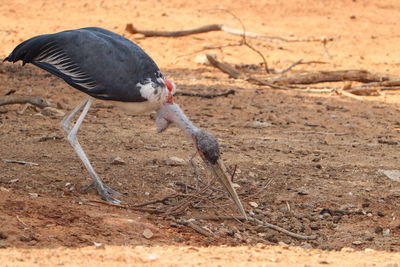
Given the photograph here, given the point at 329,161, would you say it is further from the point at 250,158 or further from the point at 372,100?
the point at 372,100

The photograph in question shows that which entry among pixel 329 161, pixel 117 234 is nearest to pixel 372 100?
pixel 329 161

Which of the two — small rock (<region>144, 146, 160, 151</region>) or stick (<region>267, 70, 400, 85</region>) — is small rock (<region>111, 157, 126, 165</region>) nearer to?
small rock (<region>144, 146, 160, 151</region>)

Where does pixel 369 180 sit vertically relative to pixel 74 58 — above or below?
below

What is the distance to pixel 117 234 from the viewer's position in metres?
5.00

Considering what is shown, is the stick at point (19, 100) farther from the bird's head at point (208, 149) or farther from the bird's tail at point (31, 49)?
the bird's head at point (208, 149)

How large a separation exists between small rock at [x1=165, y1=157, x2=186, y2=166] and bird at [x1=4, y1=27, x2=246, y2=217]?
35.5 inches

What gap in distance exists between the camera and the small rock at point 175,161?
6.73m

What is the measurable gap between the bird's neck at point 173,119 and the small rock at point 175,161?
92cm

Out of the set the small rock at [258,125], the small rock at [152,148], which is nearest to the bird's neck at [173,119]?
the small rock at [152,148]

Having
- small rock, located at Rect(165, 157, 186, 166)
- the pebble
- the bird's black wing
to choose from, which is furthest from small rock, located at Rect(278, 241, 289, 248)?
the pebble

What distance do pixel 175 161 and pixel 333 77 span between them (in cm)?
475

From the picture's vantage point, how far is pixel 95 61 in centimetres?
570

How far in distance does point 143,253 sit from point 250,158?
2.76 m

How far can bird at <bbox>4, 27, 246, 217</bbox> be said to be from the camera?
5.61m
